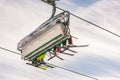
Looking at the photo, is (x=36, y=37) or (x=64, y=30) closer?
(x=64, y=30)

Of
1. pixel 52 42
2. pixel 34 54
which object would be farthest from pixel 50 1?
pixel 34 54

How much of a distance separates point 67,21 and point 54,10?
3.86 feet

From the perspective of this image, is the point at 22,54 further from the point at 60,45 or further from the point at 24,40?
the point at 60,45

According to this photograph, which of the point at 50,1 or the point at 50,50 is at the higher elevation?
the point at 50,1

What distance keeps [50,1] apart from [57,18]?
6.07ft

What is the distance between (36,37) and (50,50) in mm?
1387

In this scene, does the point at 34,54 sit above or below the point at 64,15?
below

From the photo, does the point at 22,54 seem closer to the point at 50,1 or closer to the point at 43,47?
the point at 43,47

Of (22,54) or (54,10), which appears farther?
(22,54)

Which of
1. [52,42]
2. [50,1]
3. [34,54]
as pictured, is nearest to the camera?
[50,1]

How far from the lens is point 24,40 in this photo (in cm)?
2884

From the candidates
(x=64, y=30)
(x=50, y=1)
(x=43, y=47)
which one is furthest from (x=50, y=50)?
(x=50, y=1)

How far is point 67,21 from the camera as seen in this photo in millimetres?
25703

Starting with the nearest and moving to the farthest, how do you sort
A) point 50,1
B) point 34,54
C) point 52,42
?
point 50,1 → point 52,42 → point 34,54
